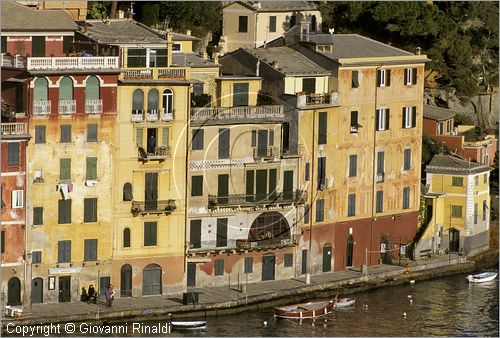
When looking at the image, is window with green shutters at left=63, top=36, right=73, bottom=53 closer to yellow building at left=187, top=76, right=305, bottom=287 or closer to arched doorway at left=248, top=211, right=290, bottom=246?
yellow building at left=187, top=76, right=305, bottom=287

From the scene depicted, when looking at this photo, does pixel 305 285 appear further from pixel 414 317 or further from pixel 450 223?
pixel 450 223

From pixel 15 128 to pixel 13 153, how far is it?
0.90m

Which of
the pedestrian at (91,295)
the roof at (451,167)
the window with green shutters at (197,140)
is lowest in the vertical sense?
the pedestrian at (91,295)

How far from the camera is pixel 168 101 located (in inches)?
3332

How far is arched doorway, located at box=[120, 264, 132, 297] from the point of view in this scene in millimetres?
84188

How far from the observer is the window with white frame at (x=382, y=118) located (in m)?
93.1

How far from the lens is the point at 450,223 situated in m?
97.3

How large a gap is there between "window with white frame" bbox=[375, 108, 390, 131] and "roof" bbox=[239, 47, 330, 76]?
3.32m

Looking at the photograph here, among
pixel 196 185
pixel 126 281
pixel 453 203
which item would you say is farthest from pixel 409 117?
pixel 126 281

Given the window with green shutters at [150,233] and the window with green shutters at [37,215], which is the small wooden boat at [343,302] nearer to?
the window with green shutters at [150,233]


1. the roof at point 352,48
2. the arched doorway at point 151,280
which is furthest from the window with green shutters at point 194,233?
the roof at point 352,48

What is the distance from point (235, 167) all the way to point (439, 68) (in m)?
26.5

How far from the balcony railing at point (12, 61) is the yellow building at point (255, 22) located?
75.6 feet

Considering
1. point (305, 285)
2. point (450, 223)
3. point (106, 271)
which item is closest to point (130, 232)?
point (106, 271)
